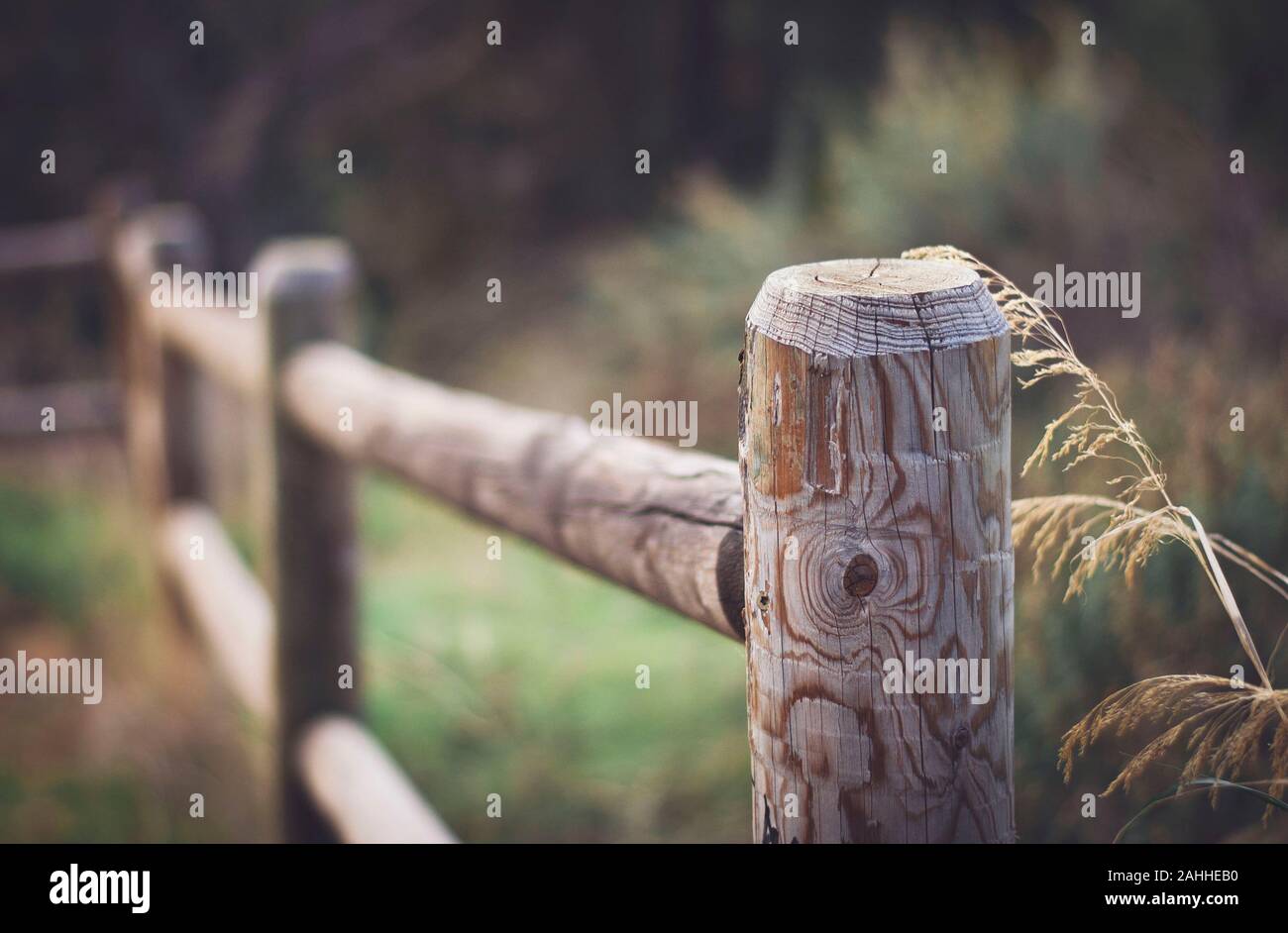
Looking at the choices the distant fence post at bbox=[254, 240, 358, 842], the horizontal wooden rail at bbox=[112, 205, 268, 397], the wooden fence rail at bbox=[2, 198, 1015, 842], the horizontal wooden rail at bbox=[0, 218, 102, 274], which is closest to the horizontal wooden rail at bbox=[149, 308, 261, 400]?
the horizontal wooden rail at bbox=[112, 205, 268, 397]

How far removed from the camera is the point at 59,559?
3986mm

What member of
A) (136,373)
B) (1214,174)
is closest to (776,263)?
(1214,174)

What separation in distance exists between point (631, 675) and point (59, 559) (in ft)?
6.51

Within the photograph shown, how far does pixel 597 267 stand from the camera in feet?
18.5

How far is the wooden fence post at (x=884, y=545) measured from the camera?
877mm

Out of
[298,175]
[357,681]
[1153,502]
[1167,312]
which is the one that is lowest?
[357,681]

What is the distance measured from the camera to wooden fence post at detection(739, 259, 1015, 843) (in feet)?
2.88

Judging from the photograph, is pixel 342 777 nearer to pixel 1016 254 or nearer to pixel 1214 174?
pixel 1016 254

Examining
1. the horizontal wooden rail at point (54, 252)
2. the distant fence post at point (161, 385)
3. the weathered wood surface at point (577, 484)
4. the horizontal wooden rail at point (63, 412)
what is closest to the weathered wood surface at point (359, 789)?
the weathered wood surface at point (577, 484)

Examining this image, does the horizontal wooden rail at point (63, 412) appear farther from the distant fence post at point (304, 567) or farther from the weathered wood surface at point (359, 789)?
the weathered wood surface at point (359, 789)

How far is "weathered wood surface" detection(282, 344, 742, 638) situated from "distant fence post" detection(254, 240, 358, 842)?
12.4 inches

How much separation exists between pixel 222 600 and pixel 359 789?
1116 mm

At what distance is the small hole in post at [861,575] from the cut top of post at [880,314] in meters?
0.15

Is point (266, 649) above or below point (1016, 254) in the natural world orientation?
below
